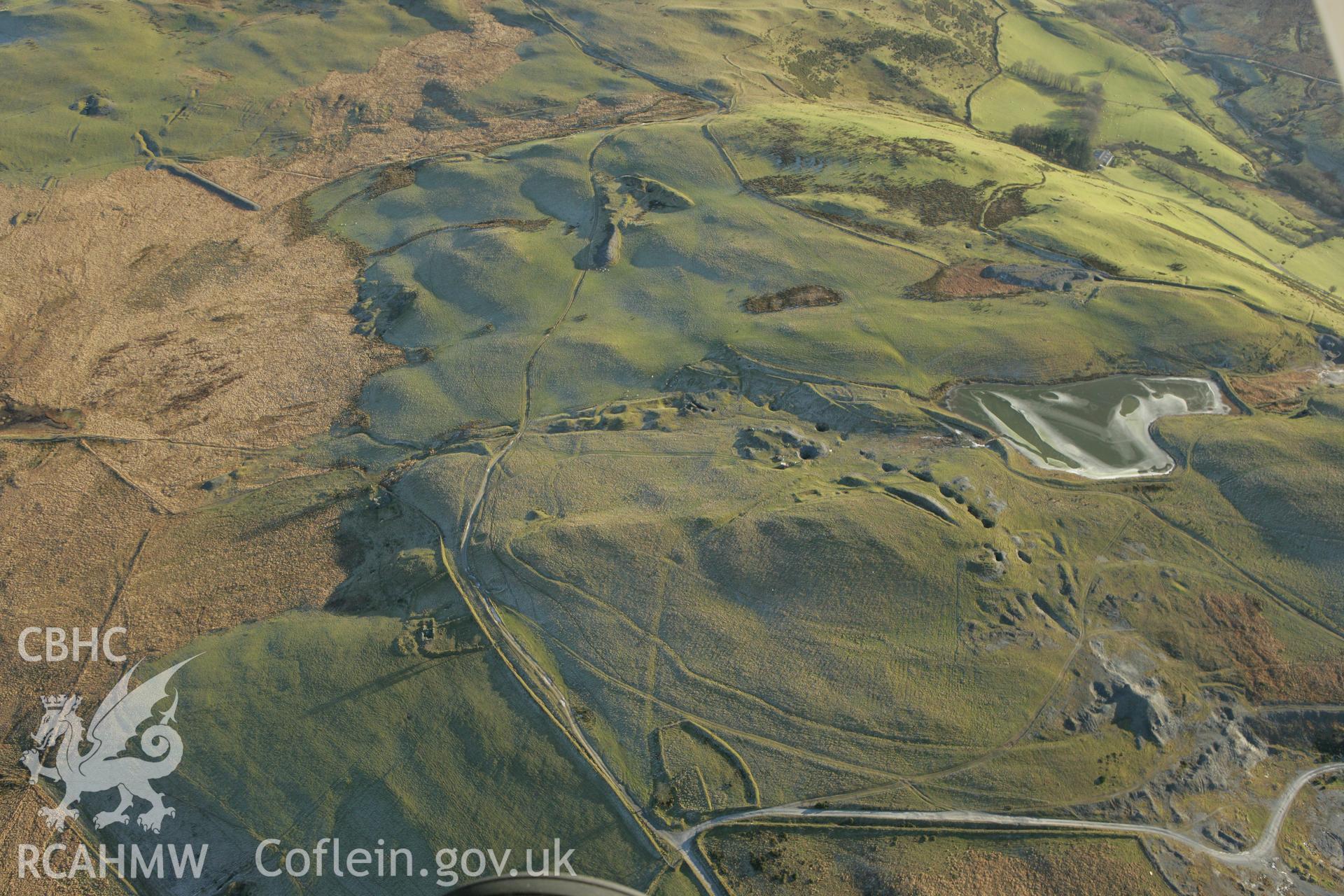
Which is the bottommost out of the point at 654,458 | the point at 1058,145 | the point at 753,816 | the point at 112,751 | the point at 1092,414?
the point at 112,751

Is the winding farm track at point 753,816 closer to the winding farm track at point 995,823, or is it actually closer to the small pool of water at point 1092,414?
the winding farm track at point 995,823

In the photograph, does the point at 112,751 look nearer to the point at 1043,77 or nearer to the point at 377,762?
the point at 377,762

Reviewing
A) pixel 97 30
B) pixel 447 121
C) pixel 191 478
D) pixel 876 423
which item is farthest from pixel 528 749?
pixel 97 30

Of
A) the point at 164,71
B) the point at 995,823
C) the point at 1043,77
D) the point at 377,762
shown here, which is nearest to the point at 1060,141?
the point at 1043,77

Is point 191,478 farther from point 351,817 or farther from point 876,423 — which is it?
point 876,423

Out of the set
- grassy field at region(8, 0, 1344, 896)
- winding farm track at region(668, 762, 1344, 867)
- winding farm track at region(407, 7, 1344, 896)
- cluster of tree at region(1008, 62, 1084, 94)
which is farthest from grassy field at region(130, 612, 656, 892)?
cluster of tree at region(1008, 62, 1084, 94)

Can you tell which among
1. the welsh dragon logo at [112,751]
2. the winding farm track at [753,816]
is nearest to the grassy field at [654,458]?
the winding farm track at [753,816]

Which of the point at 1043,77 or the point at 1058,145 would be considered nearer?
the point at 1058,145
